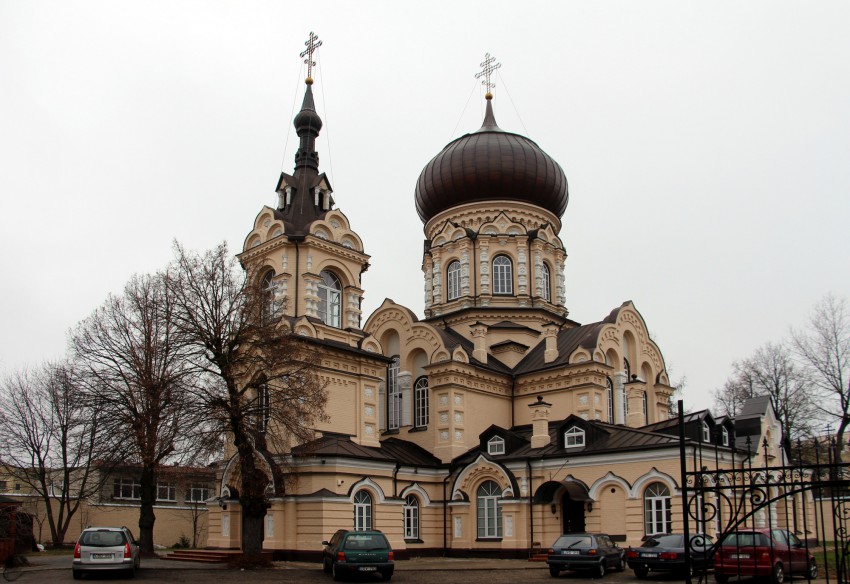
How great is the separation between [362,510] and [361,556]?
7.04 m

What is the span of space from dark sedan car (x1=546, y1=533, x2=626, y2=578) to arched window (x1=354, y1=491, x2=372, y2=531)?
283 inches

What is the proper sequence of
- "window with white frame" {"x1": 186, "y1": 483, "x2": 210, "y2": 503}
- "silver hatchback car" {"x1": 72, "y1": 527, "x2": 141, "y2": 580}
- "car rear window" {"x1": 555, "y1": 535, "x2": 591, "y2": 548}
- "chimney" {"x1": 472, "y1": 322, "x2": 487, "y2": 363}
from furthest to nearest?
1. "window with white frame" {"x1": 186, "y1": 483, "x2": 210, "y2": 503}
2. "chimney" {"x1": 472, "y1": 322, "x2": 487, "y2": 363}
3. "car rear window" {"x1": 555, "y1": 535, "x2": 591, "y2": 548}
4. "silver hatchback car" {"x1": 72, "y1": 527, "x2": 141, "y2": 580}

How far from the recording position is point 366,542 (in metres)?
18.7

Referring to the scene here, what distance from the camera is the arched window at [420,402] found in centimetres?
3161

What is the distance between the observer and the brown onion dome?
3588 centimetres

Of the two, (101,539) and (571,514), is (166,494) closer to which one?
(571,514)

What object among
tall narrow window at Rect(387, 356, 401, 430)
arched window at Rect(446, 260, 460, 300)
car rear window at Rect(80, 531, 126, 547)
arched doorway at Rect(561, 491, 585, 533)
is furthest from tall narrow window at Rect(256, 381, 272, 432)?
arched window at Rect(446, 260, 460, 300)

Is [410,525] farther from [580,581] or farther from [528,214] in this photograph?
[528,214]

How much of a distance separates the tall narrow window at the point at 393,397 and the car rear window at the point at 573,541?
12.9 metres

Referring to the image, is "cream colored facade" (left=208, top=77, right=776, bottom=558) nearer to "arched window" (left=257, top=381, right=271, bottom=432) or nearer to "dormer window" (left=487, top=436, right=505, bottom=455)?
"dormer window" (left=487, top=436, right=505, bottom=455)

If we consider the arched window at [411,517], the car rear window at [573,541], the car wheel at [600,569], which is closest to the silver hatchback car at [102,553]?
the car rear window at [573,541]

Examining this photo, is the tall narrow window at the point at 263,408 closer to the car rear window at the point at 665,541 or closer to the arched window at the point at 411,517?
the arched window at the point at 411,517

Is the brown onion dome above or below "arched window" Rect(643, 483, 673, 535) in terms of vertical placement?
above

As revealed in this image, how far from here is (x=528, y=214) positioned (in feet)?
119
